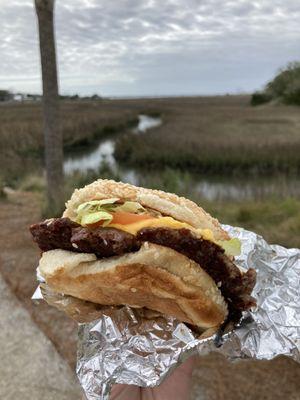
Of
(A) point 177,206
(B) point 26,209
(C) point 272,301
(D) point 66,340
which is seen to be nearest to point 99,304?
(A) point 177,206

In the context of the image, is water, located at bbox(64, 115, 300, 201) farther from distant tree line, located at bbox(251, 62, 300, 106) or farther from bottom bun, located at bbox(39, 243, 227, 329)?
distant tree line, located at bbox(251, 62, 300, 106)

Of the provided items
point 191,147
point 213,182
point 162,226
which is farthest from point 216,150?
point 162,226

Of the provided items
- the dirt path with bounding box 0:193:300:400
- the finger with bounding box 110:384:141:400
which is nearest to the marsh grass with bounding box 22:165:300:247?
the dirt path with bounding box 0:193:300:400

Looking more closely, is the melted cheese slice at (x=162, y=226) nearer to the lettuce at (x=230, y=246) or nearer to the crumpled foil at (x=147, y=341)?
the lettuce at (x=230, y=246)

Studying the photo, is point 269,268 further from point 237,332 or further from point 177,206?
point 177,206

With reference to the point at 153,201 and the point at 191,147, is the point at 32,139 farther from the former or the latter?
the point at 153,201
